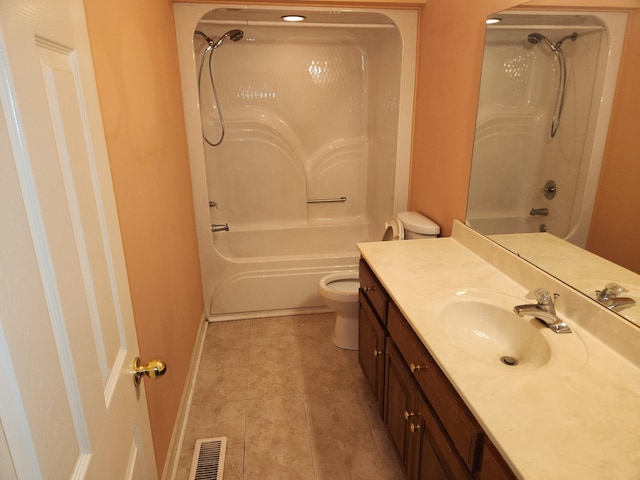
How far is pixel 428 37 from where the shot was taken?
92.0 inches

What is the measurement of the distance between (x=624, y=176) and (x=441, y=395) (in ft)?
2.70

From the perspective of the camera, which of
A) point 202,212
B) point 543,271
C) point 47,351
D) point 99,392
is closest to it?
point 47,351

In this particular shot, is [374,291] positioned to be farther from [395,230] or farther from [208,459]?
[208,459]

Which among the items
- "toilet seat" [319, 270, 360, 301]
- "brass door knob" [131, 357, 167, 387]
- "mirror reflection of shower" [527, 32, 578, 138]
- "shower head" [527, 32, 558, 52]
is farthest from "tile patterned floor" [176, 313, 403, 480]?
"shower head" [527, 32, 558, 52]

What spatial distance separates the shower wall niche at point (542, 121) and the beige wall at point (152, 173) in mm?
1454

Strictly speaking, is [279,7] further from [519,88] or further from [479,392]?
[479,392]

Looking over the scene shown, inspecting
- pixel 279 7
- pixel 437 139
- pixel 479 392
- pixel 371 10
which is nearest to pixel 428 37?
pixel 371 10

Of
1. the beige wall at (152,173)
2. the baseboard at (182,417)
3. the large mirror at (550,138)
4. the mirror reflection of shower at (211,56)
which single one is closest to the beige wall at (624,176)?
the large mirror at (550,138)

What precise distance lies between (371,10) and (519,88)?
1.20 m

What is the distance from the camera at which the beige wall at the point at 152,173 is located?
1.26m

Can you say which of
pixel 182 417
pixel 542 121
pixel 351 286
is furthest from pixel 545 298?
pixel 182 417

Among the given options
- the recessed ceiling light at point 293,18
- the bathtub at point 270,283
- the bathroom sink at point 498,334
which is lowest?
the bathtub at point 270,283

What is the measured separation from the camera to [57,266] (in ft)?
1.91

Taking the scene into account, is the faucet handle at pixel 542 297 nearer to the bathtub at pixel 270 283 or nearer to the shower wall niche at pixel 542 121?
the shower wall niche at pixel 542 121
